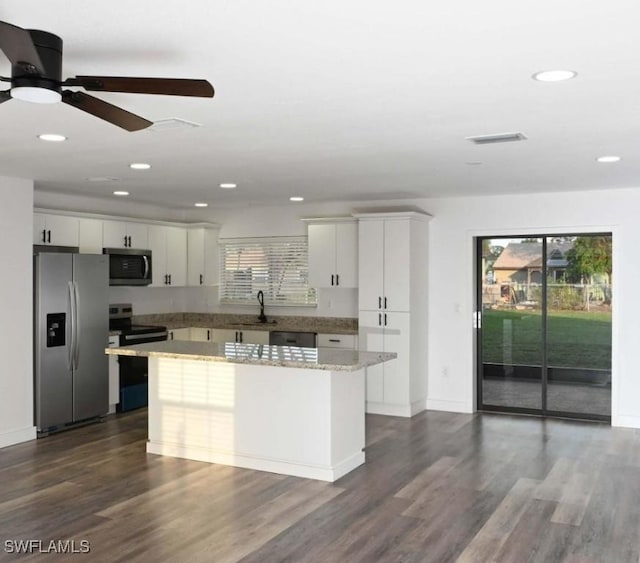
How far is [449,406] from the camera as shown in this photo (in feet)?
24.4

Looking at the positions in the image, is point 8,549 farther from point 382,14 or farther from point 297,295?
point 297,295

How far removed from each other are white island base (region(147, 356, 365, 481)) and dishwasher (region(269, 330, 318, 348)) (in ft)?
7.54

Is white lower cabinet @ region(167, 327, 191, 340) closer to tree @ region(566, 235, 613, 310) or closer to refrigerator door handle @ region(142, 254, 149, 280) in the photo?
refrigerator door handle @ region(142, 254, 149, 280)

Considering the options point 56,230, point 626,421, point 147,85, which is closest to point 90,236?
point 56,230

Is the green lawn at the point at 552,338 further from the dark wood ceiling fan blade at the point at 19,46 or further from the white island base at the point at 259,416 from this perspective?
the dark wood ceiling fan blade at the point at 19,46

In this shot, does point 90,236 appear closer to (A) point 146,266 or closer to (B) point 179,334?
(A) point 146,266

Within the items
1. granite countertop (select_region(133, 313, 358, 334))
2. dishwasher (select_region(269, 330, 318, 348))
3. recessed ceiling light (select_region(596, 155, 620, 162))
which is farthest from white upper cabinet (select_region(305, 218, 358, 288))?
recessed ceiling light (select_region(596, 155, 620, 162))

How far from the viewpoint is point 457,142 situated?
14.1 feet

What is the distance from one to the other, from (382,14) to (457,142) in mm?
2211

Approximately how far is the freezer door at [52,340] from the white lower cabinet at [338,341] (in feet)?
8.97

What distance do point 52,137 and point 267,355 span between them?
2.13 meters

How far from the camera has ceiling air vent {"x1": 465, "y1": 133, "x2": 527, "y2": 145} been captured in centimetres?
411

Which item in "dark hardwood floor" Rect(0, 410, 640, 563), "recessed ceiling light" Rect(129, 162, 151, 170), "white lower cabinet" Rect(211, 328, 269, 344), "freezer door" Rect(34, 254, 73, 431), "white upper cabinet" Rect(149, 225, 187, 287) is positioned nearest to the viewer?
"dark hardwood floor" Rect(0, 410, 640, 563)

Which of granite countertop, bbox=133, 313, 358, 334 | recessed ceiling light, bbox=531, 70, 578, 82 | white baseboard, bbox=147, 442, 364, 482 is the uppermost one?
recessed ceiling light, bbox=531, 70, 578, 82
